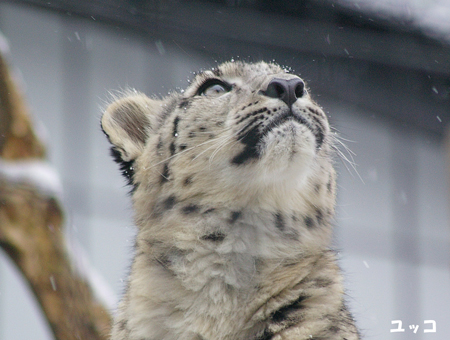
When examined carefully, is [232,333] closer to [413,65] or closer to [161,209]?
[161,209]

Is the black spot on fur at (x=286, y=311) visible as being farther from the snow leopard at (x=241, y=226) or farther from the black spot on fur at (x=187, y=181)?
the black spot on fur at (x=187, y=181)

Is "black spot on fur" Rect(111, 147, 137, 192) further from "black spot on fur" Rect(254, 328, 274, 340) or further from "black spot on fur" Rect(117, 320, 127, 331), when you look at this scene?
"black spot on fur" Rect(254, 328, 274, 340)

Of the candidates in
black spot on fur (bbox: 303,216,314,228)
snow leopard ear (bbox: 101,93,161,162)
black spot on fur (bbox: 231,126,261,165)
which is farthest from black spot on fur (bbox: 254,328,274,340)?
snow leopard ear (bbox: 101,93,161,162)

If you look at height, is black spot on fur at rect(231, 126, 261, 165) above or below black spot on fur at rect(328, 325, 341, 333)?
above

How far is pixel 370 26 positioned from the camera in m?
8.62

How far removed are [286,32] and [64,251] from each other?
4.97 metres

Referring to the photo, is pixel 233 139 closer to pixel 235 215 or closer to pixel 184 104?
pixel 235 215

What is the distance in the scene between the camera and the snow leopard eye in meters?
3.42

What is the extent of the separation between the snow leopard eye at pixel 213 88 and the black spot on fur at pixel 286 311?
1270mm

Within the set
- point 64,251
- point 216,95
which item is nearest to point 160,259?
point 216,95

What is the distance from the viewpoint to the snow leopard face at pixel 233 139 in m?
2.94

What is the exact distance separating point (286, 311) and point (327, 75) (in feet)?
20.3

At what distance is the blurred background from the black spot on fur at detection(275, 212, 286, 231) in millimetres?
3649

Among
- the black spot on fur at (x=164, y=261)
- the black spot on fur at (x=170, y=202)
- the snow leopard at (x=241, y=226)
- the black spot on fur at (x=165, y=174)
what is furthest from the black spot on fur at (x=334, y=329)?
the black spot on fur at (x=165, y=174)
